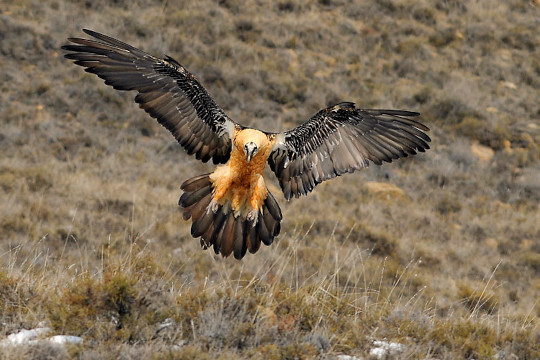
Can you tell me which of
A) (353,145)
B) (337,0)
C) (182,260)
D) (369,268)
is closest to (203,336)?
(353,145)

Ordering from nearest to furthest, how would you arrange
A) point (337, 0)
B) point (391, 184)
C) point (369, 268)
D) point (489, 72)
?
point (369, 268) → point (391, 184) → point (489, 72) → point (337, 0)

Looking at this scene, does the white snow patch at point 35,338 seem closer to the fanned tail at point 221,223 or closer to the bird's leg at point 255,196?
the fanned tail at point 221,223

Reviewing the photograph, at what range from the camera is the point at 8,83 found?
1619 centimetres

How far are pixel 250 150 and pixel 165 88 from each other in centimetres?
104

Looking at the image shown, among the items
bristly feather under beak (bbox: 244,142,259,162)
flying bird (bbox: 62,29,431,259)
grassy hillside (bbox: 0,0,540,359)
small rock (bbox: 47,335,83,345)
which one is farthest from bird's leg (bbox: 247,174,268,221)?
small rock (bbox: 47,335,83,345)

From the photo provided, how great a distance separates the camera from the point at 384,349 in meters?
4.62

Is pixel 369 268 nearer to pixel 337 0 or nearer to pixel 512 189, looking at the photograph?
pixel 512 189

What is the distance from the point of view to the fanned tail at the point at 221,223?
5660mm

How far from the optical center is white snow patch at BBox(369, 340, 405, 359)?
4543 mm

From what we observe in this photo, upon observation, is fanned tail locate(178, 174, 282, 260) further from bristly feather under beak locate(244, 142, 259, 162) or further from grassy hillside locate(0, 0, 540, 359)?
bristly feather under beak locate(244, 142, 259, 162)

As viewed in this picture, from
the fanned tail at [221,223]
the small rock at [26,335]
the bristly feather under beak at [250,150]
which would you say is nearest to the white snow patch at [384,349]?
the fanned tail at [221,223]

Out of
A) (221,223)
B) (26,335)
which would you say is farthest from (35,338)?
(221,223)

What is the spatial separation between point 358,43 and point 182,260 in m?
13.2

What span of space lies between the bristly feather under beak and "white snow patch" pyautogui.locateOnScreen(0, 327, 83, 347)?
2.05 meters
